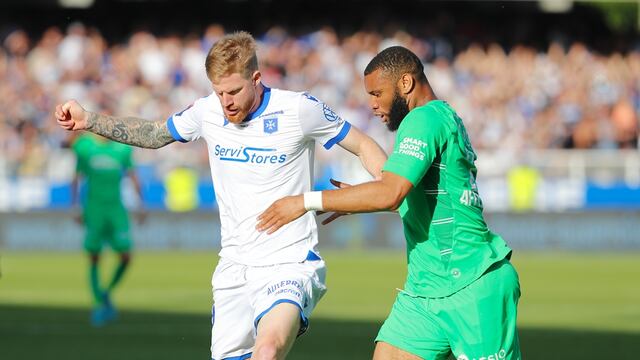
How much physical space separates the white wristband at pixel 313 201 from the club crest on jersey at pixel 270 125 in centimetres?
134

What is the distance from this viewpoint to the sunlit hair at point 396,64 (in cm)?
667

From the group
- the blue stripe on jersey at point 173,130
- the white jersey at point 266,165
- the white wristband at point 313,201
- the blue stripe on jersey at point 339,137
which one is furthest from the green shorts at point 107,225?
the white wristband at point 313,201

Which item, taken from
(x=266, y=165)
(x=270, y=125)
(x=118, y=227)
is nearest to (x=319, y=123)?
(x=270, y=125)

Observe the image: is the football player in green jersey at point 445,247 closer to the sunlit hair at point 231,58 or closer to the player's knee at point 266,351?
the player's knee at point 266,351

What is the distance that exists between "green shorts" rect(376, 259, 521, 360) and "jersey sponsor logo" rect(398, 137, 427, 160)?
83 cm

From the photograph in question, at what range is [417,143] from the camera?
639 cm

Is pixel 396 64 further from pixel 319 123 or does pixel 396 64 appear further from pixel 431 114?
pixel 319 123

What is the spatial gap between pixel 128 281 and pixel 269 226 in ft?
47.3

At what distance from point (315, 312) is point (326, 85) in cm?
1304

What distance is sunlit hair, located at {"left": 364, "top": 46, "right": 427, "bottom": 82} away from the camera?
21.9 ft

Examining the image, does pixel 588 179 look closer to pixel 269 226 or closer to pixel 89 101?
pixel 89 101

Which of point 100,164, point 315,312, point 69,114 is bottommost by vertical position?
point 315,312

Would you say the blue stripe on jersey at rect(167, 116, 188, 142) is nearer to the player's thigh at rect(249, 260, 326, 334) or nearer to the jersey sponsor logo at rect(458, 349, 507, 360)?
the player's thigh at rect(249, 260, 326, 334)

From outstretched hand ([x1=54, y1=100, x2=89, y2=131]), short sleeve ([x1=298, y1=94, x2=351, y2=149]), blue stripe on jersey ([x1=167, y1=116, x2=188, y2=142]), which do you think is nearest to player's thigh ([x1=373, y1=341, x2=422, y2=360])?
short sleeve ([x1=298, y1=94, x2=351, y2=149])
